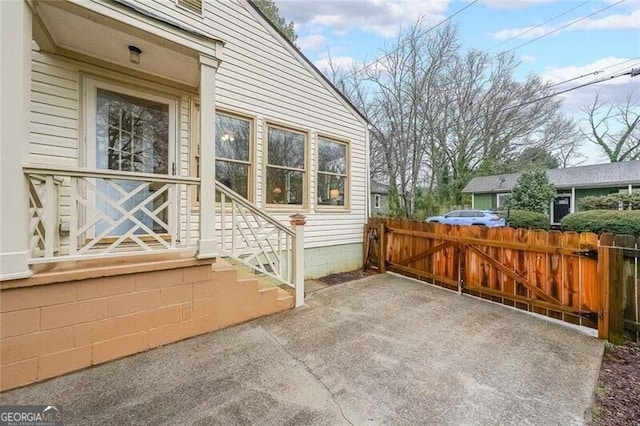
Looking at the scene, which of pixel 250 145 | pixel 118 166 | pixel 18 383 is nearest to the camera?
pixel 18 383

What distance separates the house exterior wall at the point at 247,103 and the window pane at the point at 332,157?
0.56ft

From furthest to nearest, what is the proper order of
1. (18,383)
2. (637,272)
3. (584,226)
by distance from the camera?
(584,226) < (637,272) < (18,383)

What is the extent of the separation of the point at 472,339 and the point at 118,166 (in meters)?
4.84

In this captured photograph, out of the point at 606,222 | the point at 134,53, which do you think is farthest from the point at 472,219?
the point at 134,53

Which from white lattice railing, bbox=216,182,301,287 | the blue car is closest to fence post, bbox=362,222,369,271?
white lattice railing, bbox=216,182,301,287

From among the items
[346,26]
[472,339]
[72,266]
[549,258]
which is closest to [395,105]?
[346,26]

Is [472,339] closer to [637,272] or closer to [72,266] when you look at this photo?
[637,272]

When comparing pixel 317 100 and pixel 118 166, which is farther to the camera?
pixel 317 100

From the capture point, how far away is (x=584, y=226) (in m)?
11.8

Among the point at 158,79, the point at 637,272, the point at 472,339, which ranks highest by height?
the point at 158,79

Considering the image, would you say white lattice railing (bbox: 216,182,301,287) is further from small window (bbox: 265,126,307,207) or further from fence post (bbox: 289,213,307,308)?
small window (bbox: 265,126,307,207)

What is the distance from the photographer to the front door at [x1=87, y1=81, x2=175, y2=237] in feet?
12.2

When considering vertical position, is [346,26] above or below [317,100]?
above

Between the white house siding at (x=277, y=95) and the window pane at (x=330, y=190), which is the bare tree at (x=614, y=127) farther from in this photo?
the window pane at (x=330, y=190)
